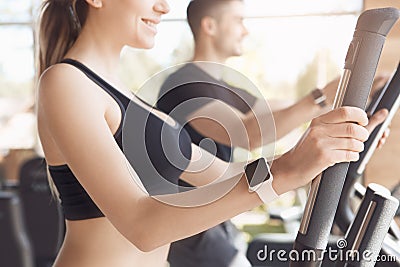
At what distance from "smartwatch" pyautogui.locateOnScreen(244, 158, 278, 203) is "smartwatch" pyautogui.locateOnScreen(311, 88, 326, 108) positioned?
104cm

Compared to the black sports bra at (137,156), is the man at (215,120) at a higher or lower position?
lower

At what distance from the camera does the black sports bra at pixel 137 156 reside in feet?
4.64

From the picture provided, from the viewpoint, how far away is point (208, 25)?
272cm

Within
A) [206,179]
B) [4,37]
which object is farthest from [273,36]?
[206,179]

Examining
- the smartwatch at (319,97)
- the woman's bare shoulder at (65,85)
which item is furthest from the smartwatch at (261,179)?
the smartwatch at (319,97)

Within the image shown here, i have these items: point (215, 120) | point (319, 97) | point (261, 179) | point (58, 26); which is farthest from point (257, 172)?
point (215, 120)

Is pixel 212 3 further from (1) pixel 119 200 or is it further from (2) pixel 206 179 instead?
(1) pixel 119 200

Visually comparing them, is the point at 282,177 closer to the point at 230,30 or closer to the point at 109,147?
the point at 109,147

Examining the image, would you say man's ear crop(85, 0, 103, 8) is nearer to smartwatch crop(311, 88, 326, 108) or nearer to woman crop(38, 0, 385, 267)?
woman crop(38, 0, 385, 267)

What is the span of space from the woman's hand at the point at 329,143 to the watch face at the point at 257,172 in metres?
0.04

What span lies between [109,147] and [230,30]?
1.62 meters

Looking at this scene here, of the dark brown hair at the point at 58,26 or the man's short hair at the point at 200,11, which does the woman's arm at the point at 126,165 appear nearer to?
the dark brown hair at the point at 58,26

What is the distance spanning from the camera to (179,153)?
156 centimetres

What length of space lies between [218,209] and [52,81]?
1.45 feet
